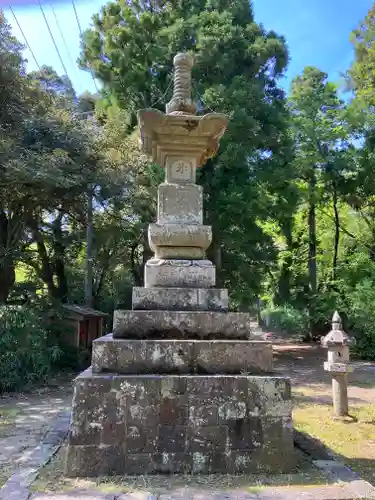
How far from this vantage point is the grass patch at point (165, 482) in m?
3.24

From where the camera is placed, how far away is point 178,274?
15.0ft

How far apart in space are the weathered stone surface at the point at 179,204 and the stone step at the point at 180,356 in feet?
4.77

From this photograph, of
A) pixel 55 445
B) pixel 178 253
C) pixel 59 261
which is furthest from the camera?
pixel 59 261

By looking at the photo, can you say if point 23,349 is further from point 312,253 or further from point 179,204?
point 312,253

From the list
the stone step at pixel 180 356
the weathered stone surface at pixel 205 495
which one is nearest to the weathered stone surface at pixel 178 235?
the stone step at pixel 180 356

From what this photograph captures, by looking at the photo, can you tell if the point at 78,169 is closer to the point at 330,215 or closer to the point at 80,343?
the point at 80,343

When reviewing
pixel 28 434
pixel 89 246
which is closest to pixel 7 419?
pixel 28 434

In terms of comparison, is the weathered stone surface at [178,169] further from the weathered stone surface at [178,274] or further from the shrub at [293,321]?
the shrub at [293,321]

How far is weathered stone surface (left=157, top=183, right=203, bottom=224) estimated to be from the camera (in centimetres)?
479

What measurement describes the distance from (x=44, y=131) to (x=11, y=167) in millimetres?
1887

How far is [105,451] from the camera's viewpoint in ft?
11.5

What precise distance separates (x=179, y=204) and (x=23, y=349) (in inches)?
246

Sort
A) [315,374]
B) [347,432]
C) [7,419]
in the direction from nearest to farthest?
1. [347,432]
2. [7,419]
3. [315,374]

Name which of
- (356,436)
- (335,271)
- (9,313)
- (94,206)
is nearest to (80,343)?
(9,313)
